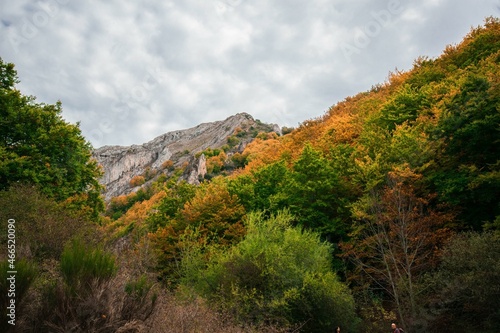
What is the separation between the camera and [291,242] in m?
17.6

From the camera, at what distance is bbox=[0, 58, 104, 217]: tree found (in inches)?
759

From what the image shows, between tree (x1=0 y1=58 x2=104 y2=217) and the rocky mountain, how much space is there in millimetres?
90574

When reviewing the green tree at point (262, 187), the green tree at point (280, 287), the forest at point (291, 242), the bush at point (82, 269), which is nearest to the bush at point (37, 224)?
the forest at point (291, 242)

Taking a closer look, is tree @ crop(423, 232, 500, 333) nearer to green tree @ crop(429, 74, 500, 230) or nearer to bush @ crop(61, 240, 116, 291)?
green tree @ crop(429, 74, 500, 230)

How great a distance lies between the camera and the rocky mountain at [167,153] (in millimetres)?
126356

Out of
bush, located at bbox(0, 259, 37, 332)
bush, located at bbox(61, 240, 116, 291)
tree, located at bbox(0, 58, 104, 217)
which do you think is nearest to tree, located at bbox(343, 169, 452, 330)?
bush, located at bbox(61, 240, 116, 291)

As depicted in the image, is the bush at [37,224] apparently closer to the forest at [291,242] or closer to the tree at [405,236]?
the forest at [291,242]

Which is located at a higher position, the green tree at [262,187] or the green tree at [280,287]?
the green tree at [262,187]

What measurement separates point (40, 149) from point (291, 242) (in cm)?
1663

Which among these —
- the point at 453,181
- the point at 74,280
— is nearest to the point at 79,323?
the point at 74,280

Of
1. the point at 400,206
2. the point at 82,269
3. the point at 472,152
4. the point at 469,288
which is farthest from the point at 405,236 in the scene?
the point at 82,269

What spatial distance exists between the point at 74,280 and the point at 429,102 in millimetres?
31745

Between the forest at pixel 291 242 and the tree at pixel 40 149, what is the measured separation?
0.31 feet

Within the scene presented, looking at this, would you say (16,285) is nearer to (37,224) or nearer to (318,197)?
(37,224)
